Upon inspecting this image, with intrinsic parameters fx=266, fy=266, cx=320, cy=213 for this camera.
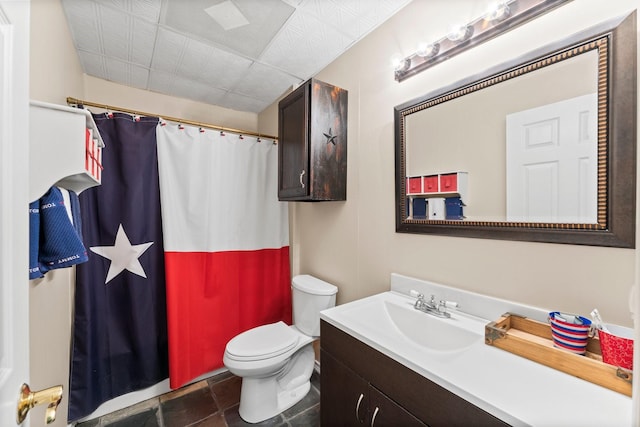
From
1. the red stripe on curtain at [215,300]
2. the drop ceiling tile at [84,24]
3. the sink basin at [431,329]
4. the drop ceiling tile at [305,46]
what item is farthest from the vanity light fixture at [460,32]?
the red stripe on curtain at [215,300]

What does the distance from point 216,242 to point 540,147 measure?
6.47 feet

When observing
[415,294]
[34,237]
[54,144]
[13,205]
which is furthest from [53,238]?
[415,294]

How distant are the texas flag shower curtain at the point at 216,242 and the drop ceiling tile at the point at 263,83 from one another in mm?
434

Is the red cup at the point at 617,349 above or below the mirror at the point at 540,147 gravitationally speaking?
below

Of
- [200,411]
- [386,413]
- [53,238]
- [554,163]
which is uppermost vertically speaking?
[554,163]

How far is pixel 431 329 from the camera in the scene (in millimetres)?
1145

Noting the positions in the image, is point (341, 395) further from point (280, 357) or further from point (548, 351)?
point (548, 351)

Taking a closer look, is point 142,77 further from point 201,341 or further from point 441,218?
point 441,218

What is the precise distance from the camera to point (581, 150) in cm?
85

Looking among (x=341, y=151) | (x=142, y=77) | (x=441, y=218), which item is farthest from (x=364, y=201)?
(x=142, y=77)

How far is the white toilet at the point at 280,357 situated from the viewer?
1.54m

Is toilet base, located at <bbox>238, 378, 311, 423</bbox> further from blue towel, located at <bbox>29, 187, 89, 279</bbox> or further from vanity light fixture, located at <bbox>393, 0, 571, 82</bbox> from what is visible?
vanity light fixture, located at <bbox>393, 0, 571, 82</bbox>

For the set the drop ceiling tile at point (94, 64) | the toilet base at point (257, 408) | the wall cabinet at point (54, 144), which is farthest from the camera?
the drop ceiling tile at point (94, 64)

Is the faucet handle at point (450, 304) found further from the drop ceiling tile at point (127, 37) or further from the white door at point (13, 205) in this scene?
the drop ceiling tile at point (127, 37)
